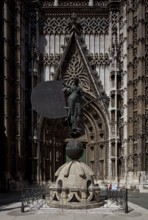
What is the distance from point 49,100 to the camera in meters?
17.2

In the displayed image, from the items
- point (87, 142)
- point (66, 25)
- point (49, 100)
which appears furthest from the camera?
point (66, 25)

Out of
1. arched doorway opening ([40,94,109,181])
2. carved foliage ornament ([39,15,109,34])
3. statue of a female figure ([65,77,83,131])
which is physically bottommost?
arched doorway opening ([40,94,109,181])

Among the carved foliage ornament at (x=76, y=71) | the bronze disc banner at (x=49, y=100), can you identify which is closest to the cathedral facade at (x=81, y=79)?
the carved foliage ornament at (x=76, y=71)

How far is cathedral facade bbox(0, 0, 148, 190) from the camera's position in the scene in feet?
109

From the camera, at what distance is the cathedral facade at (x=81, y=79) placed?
1314 inches

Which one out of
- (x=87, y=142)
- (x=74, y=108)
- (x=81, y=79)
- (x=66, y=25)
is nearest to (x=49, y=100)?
(x=74, y=108)

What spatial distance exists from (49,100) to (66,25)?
76.1 ft

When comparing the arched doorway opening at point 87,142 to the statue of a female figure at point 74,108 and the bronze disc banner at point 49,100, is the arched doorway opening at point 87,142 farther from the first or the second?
the statue of a female figure at point 74,108

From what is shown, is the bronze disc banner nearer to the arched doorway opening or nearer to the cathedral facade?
the cathedral facade

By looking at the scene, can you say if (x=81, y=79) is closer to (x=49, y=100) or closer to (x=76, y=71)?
(x=76, y=71)

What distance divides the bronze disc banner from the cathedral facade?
1538cm

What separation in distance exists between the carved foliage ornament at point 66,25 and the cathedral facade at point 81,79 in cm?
10

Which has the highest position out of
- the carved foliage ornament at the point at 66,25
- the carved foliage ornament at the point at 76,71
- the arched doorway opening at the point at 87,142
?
the carved foliage ornament at the point at 66,25

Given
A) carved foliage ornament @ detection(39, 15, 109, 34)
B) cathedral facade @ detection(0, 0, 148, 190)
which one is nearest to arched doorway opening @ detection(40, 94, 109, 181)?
cathedral facade @ detection(0, 0, 148, 190)
